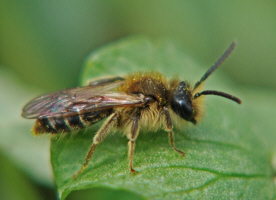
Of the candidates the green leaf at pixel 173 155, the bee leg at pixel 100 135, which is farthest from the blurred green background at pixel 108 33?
the bee leg at pixel 100 135

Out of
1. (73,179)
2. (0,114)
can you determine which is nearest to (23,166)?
(0,114)

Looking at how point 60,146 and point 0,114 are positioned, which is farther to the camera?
point 0,114

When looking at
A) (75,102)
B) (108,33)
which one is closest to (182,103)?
(75,102)

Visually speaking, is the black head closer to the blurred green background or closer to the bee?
the bee

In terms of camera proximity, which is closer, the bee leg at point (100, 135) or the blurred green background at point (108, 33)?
the bee leg at point (100, 135)

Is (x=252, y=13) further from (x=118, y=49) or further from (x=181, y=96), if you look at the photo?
(x=181, y=96)

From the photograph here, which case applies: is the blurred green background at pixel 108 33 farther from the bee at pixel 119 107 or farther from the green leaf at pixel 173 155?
the bee at pixel 119 107
